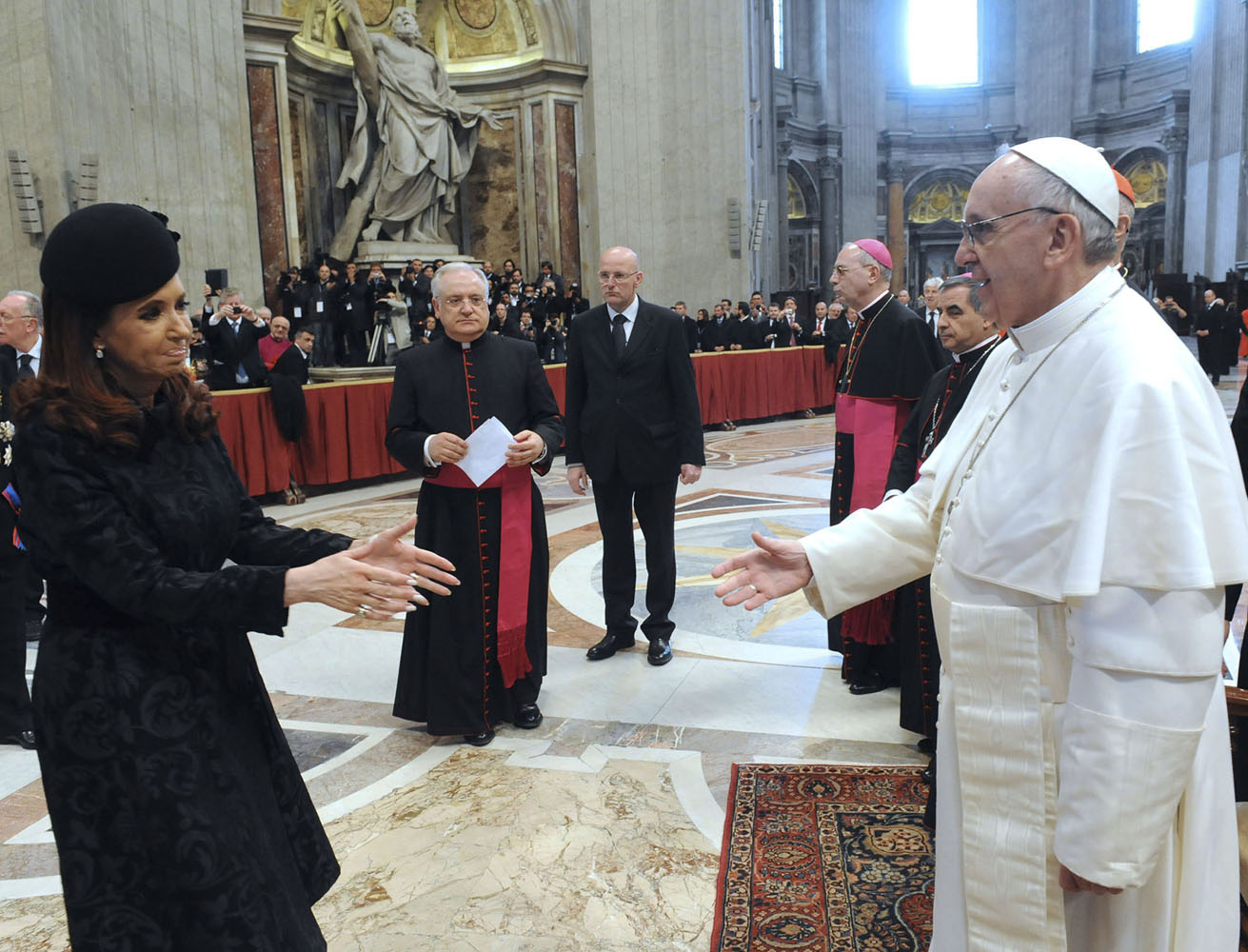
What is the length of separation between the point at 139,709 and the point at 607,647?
131 inches

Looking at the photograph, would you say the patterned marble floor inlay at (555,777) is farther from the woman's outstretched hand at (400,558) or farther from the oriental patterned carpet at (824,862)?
the woman's outstretched hand at (400,558)

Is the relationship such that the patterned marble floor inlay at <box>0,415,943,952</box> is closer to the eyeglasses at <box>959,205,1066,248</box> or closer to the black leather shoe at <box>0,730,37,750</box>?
the black leather shoe at <box>0,730,37,750</box>

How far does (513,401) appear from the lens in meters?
4.11

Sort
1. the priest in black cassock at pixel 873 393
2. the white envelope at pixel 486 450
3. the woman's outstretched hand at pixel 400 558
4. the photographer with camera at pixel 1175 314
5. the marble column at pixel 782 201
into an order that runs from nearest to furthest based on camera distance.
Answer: the woman's outstretched hand at pixel 400 558 → the white envelope at pixel 486 450 → the priest in black cassock at pixel 873 393 → the photographer with camera at pixel 1175 314 → the marble column at pixel 782 201

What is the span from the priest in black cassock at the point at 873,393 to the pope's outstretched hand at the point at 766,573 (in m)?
2.29

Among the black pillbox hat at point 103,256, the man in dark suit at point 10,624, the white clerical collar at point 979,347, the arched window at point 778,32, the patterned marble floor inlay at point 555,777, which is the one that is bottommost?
the patterned marble floor inlay at point 555,777

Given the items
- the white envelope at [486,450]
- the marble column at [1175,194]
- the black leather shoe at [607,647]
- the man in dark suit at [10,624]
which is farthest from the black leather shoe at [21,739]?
the marble column at [1175,194]

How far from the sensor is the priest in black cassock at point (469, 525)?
396 cm

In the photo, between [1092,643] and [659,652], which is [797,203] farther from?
[1092,643]

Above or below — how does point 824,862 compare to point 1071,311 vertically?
below

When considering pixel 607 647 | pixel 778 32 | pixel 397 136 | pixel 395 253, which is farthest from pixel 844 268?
pixel 778 32

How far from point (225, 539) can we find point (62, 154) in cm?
1110

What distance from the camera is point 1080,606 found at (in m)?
1.57

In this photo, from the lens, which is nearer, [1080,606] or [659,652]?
[1080,606]
